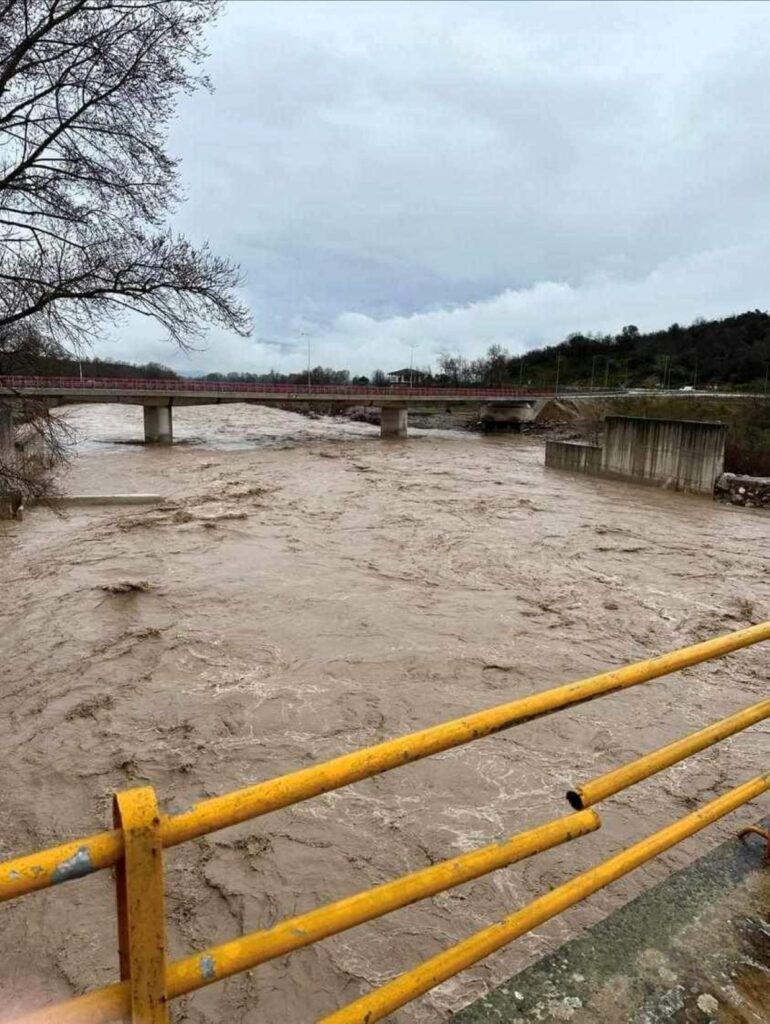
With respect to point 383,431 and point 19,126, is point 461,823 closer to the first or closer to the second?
point 19,126

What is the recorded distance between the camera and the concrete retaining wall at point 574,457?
1356 inches

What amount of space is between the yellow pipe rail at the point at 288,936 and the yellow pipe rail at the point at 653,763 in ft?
0.77

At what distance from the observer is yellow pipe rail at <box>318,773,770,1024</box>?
68.9 inches

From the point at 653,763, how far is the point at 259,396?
51193 millimetres

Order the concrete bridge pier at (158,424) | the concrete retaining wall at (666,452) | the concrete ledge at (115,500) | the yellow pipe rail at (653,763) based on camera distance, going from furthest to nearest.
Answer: the concrete bridge pier at (158,424) < the concrete retaining wall at (666,452) < the concrete ledge at (115,500) < the yellow pipe rail at (653,763)

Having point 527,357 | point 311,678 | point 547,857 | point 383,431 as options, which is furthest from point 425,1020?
point 527,357

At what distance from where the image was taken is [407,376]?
13612 centimetres

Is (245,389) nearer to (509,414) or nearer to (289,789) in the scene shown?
(509,414)

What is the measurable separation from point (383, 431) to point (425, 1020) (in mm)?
55695

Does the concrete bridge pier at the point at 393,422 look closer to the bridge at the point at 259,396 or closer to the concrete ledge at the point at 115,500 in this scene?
the bridge at the point at 259,396

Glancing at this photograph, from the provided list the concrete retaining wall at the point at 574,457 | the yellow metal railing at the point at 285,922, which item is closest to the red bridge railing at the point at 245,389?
the concrete retaining wall at the point at 574,457

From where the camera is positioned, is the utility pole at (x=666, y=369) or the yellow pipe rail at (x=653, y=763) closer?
the yellow pipe rail at (x=653, y=763)

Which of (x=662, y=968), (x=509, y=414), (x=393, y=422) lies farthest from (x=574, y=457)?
(x=662, y=968)

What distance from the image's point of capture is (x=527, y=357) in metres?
170
